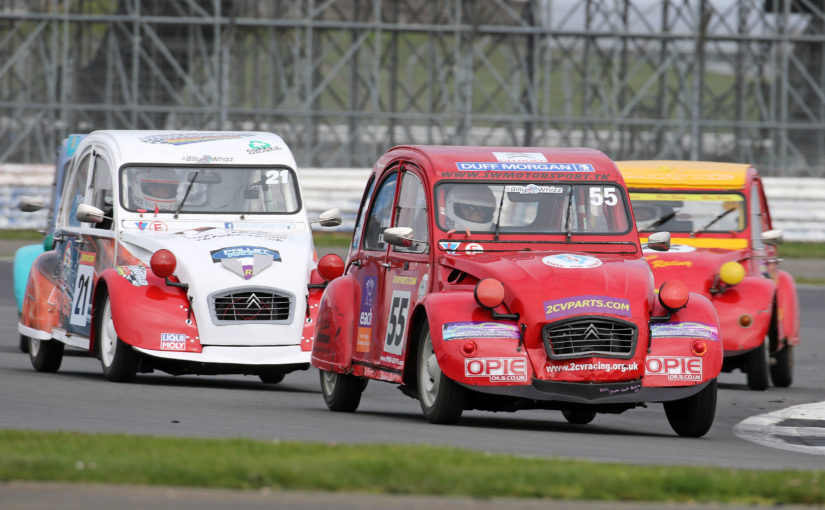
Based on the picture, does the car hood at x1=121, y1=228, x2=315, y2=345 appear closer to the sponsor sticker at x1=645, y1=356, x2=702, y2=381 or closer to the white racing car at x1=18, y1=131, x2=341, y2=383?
the white racing car at x1=18, y1=131, x2=341, y2=383

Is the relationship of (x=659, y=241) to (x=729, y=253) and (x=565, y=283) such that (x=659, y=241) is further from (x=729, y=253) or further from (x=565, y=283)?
(x=729, y=253)

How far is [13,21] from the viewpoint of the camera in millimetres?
40031

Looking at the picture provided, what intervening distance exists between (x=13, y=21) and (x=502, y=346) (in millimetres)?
32402

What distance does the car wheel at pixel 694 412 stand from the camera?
402 inches

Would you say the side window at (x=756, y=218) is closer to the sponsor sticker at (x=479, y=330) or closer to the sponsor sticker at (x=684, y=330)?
the sponsor sticker at (x=684, y=330)

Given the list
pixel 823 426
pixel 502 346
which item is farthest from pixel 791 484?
pixel 823 426

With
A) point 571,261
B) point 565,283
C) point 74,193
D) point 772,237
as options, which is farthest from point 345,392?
point 772,237

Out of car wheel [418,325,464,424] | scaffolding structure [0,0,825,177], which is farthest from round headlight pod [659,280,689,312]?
scaffolding structure [0,0,825,177]

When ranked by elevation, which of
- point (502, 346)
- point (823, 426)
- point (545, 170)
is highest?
point (545, 170)

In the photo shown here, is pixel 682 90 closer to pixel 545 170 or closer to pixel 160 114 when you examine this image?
pixel 160 114

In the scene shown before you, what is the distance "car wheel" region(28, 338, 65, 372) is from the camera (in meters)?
14.5

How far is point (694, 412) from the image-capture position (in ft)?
33.8

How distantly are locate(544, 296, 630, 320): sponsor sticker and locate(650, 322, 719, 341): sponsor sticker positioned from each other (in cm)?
33

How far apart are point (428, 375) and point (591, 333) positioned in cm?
108
